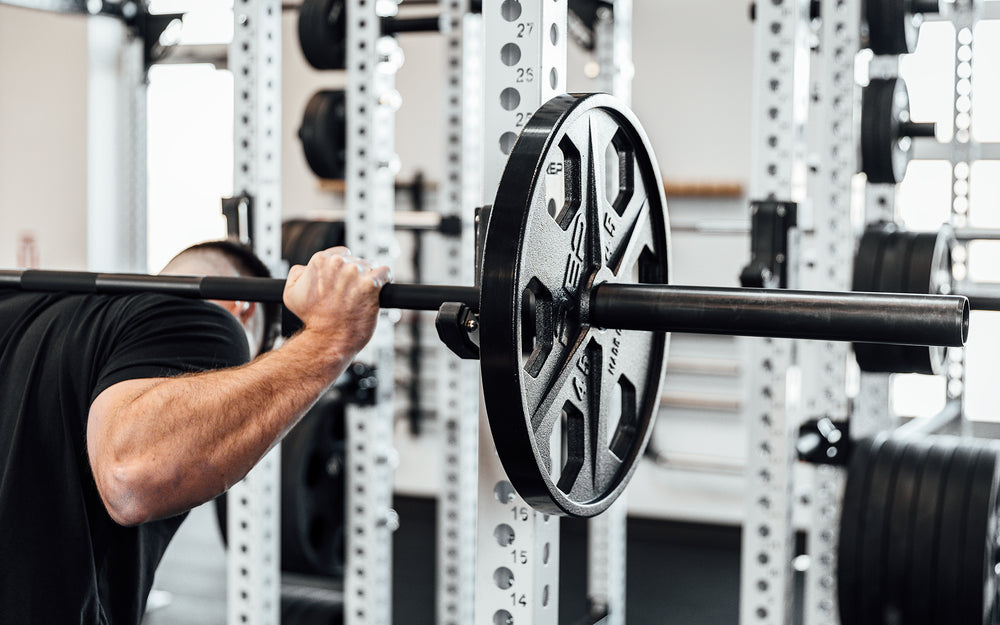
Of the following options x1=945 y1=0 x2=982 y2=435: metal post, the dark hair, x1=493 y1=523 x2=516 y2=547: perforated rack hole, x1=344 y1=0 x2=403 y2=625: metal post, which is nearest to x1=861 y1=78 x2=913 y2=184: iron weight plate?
x1=945 y1=0 x2=982 y2=435: metal post

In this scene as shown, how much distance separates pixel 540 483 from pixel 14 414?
85 centimetres

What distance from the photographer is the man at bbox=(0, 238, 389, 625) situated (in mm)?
1318

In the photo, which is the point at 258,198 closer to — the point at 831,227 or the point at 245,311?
the point at 245,311

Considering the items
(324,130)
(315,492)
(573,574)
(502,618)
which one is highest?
(324,130)

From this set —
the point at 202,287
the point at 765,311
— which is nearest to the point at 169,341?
the point at 202,287

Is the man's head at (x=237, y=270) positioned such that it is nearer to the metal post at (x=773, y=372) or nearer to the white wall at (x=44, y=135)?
the metal post at (x=773, y=372)

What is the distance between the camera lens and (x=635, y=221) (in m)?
1.42

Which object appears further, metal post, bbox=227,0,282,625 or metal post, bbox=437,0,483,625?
metal post, bbox=437,0,483,625

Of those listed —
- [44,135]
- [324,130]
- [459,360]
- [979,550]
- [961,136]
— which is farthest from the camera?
[44,135]

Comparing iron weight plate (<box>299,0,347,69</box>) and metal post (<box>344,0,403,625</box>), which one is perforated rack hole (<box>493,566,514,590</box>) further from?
iron weight plate (<box>299,0,347,69</box>)

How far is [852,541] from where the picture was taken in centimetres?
258

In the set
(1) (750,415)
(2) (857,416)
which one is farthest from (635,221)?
(2) (857,416)

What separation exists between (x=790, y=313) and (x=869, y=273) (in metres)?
1.63

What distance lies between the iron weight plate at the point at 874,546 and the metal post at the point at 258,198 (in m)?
1.47
